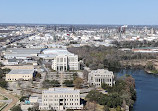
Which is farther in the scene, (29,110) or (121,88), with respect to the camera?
(121,88)

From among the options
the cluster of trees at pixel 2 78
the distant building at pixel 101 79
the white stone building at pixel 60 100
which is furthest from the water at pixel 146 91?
the cluster of trees at pixel 2 78

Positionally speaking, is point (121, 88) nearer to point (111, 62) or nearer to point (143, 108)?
point (143, 108)

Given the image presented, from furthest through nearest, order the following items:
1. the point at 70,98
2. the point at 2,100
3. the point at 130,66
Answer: the point at 130,66 → the point at 2,100 → the point at 70,98

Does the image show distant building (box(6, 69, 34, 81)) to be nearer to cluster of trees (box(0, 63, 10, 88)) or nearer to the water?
cluster of trees (box(0, 63, 10, 88))

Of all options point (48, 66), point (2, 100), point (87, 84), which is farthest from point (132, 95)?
point (48, 66)

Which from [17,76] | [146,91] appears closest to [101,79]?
[146,91]

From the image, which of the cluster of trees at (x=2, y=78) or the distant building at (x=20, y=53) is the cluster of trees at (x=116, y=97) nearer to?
the cluster of trees at (x=2, y=78)
